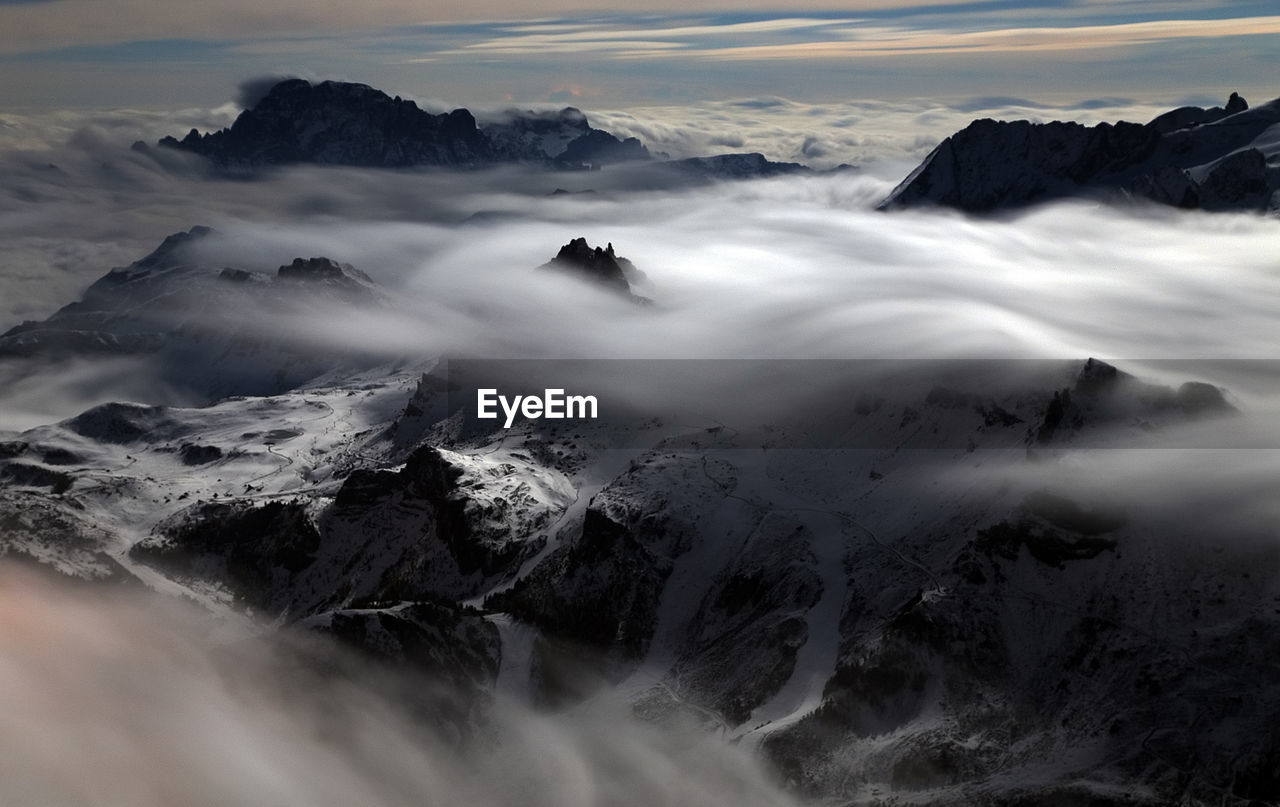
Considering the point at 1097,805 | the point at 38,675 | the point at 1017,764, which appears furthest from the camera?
the point at 1017,764

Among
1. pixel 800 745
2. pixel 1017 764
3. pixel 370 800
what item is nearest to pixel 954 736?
pixel 1017 764

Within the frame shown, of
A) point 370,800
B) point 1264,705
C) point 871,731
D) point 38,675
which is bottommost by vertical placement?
point 370,800

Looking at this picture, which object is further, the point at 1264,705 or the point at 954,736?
the point at 954,736

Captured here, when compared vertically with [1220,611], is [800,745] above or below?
below

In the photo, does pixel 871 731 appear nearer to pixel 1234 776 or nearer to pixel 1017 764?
pixel 1017 764

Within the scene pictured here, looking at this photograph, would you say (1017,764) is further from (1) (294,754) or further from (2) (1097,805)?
(1) (294,754)

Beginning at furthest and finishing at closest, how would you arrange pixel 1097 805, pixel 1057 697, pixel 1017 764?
pixel 1057 697 → pixel 1017 764 → pixel 1097 805

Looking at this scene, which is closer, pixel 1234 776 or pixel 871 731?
pixel 1234 776

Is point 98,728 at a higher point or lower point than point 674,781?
higher

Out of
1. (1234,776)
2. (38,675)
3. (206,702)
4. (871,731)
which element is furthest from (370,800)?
(1234,776)
